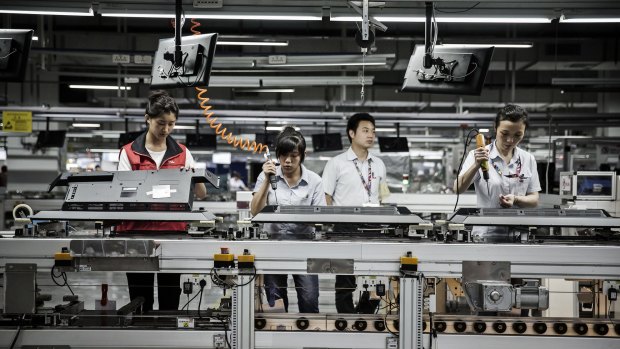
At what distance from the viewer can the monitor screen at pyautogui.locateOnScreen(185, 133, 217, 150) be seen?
10.2m

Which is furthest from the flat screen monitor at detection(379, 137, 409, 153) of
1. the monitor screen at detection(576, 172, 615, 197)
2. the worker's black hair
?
the worker's black hair

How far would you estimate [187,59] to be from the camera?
163 inches

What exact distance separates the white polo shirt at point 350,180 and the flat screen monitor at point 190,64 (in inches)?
50.2

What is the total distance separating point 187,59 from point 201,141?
246 inches

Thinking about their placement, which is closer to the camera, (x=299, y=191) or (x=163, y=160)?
(x=163, y=160)

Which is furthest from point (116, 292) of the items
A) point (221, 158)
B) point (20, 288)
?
point (221, 158)

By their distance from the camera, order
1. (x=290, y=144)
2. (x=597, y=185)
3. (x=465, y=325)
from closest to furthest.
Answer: (x=465, y=325), (x=290, y=144), (x=597, y=185)

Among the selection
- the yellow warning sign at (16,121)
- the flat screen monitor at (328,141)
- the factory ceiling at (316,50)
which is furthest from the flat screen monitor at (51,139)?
the flat screen monitor at (328,141)

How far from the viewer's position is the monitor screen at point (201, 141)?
10185mm

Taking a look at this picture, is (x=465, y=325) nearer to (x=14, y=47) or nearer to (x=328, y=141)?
(x=14, y=47)

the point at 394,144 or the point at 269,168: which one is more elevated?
the point at 394,144

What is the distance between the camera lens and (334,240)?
8.05ft

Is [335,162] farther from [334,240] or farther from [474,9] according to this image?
[474,9]

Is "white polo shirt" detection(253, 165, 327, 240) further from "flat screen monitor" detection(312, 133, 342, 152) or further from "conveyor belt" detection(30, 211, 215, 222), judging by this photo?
"flat screen monitor" detection(312, 133, 342, 152)
